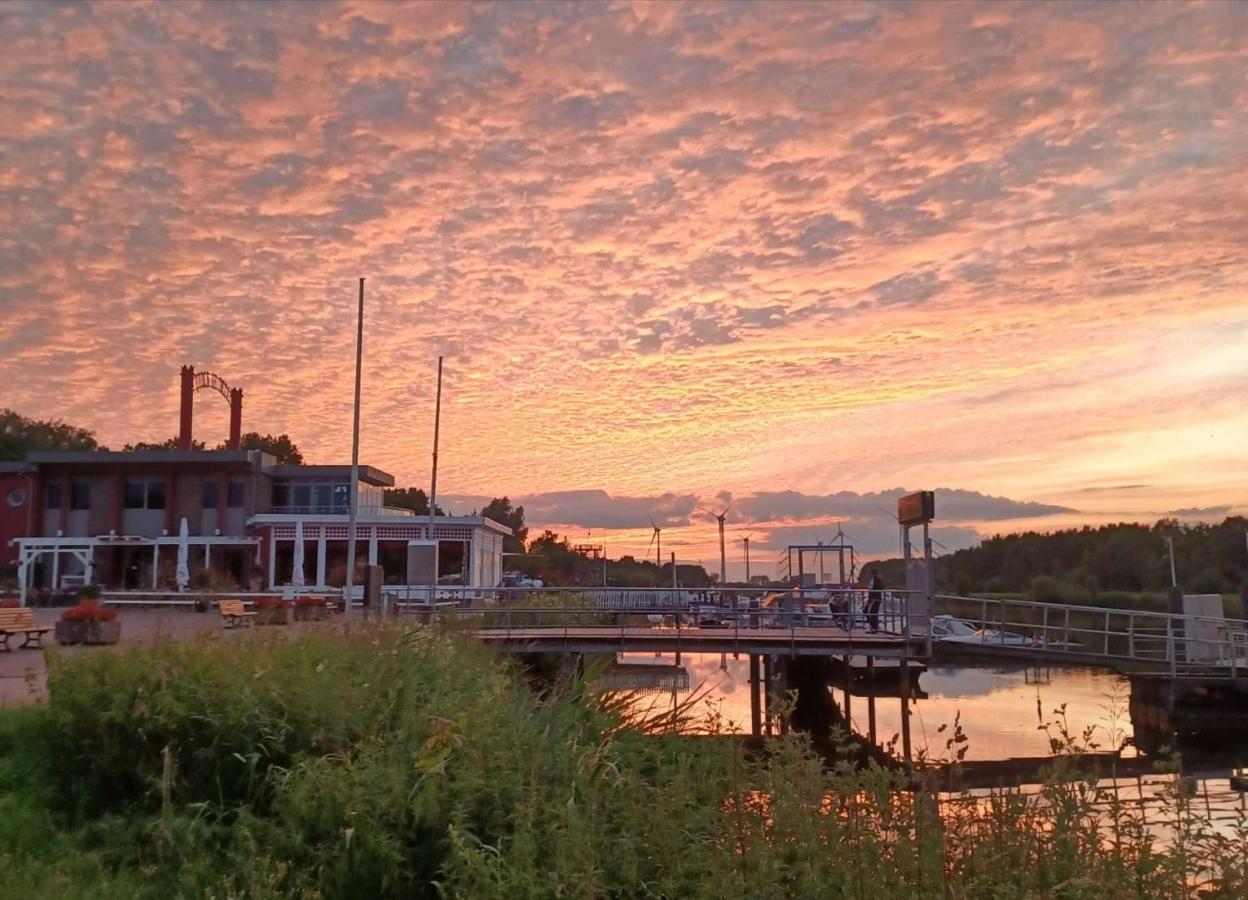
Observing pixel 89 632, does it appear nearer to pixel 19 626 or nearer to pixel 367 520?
pixel 19 626

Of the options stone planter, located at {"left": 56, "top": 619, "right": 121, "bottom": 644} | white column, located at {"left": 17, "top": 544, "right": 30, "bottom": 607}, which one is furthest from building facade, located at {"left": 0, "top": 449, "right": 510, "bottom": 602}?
stone planter, located at {"left": 56, "top": 619, "right": 121, "bottom": 644}

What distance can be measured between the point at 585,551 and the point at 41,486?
155ft

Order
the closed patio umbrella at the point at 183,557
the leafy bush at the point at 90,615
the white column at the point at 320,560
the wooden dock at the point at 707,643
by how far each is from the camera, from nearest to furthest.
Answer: the leafy bush at the point at 90,615 < the wooden dock at the point at 707,643 < the closed patio umbrella at the point at 183,557 < the white column at the point at 320,560

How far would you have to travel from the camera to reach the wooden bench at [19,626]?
20469 mm

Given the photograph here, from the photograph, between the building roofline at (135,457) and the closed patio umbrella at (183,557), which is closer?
the closed patio umbrella at (183,557)

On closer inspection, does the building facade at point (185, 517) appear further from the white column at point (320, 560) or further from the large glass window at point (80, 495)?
the white column at point (320, 560)

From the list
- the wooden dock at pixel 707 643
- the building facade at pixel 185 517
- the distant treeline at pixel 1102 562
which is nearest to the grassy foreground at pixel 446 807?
the wooden dock at pixel 707 643

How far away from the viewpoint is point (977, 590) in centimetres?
9125

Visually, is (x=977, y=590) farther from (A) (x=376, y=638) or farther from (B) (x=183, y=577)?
(A) (x=376, y=638)

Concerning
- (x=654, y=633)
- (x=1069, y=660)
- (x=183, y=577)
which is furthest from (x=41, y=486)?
(x=1069, y=660)

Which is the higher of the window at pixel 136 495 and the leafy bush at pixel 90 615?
the window at pixel 136 495

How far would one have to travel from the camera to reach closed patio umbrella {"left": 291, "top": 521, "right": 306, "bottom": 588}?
4356 centimetres

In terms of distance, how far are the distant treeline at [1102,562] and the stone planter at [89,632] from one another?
5768cm

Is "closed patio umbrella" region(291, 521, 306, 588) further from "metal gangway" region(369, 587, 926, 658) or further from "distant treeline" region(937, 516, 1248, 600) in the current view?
"distant treeline" region(937, 516, 1248, 600)
